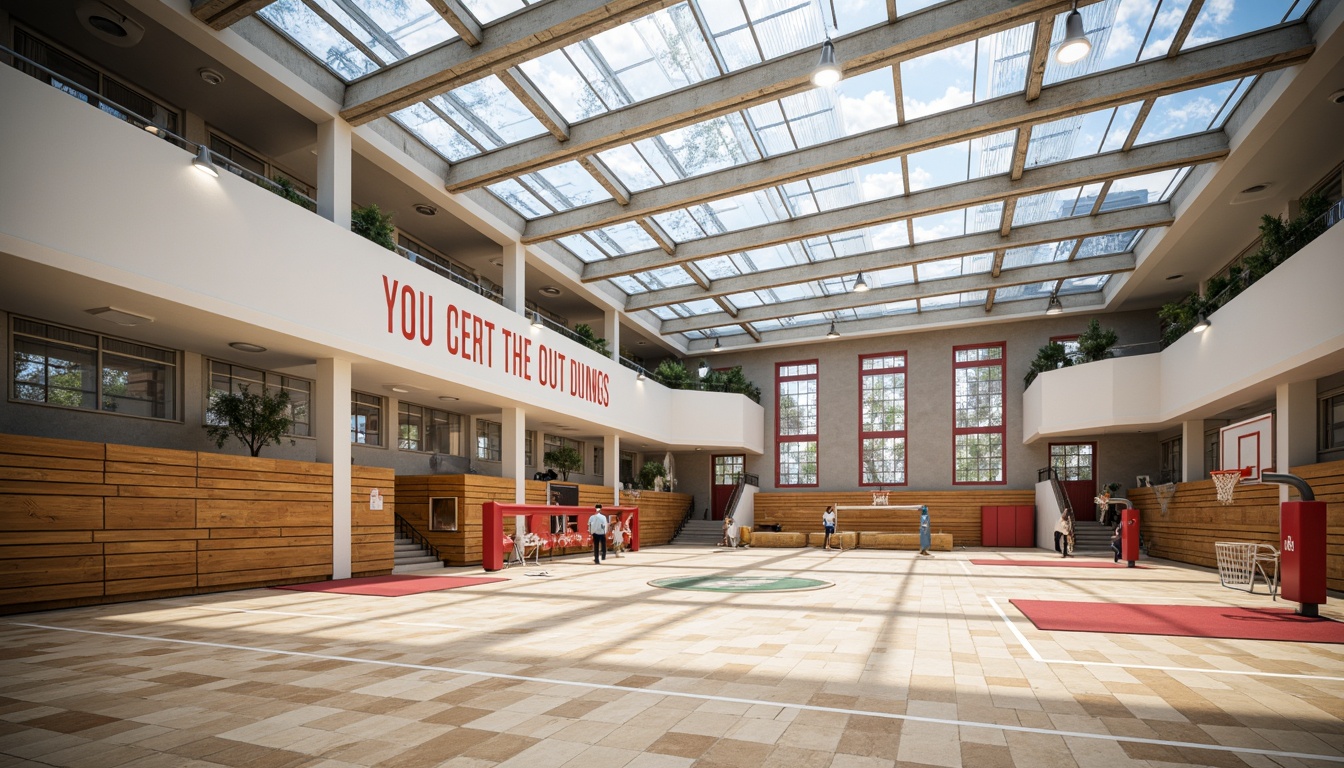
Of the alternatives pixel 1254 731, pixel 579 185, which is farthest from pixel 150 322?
pixel 1254 731

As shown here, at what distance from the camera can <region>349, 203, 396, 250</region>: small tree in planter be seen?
14602mm

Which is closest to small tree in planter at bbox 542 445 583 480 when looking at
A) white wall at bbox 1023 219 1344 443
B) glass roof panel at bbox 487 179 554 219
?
glass roof panel at bbox 487 179 554 219

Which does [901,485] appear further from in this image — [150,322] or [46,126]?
[46,126]

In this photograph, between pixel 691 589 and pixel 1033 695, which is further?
pixel 691 589

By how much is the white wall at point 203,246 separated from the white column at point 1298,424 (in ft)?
55.6

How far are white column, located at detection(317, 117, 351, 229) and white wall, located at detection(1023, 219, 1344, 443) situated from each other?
16.9m

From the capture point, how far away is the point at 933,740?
4.44 meters

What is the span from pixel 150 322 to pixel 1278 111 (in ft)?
63.3

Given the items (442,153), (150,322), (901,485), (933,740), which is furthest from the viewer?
(901,485)

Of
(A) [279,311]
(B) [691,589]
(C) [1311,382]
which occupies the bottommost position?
(B) [691,589]

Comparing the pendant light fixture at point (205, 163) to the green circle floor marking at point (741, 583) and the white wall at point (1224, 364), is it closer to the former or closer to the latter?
the green circle floor marking at point (741, 583)

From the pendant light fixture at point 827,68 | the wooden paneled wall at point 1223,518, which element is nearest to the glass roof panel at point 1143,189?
the wooden paneled wall at point 1223,518

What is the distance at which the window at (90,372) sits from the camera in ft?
37.5

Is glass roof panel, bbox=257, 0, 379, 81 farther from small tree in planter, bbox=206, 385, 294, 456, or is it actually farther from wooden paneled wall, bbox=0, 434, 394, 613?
wooden paneled wall, bbox=0, 434, 394, 613
